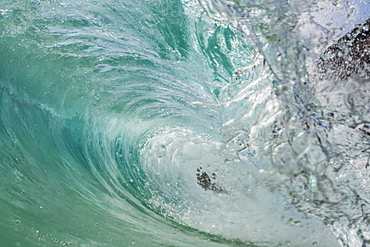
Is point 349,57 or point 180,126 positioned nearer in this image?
point 349,57

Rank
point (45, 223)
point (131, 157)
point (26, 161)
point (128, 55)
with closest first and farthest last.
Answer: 1. point (45, 223)
2. point (26, 161)
3. point (131, 157)
4. point (128, 55)

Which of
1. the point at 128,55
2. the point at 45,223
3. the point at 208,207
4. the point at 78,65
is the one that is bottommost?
the point at 45,223

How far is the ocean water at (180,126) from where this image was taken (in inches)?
101

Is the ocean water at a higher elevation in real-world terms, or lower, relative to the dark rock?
lower

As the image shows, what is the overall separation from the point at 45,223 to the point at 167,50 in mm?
1808

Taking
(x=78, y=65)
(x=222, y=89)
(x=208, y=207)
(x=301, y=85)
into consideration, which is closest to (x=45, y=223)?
(x=208, y=207)

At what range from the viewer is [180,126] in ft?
9.95

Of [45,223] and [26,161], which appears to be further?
[26,161]

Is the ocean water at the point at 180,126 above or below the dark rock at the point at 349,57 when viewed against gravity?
below

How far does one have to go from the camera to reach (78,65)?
3186 millimetres

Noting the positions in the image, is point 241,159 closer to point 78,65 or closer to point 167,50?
point 167,50

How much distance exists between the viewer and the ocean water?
8.38ft

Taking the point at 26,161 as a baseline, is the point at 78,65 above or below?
above

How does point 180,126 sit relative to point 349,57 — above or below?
below
